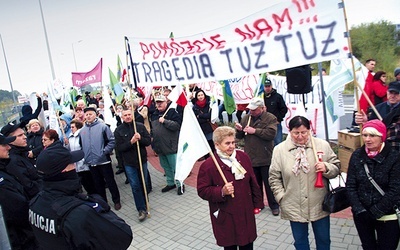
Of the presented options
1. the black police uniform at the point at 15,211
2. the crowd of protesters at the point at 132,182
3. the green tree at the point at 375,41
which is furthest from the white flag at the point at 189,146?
the green tree at the point at 375,41

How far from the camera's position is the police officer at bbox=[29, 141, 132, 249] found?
2010 millimetres

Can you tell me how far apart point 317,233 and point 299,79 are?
8.55 feet

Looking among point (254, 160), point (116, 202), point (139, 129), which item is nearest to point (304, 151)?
point (254, 160)

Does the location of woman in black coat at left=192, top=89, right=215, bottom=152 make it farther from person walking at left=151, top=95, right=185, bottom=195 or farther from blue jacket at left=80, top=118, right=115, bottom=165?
blue jacket at left=80, top=118, right=115, bottom=165

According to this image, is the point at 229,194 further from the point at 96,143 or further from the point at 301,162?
the point at 96,143

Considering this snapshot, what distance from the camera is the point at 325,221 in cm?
330

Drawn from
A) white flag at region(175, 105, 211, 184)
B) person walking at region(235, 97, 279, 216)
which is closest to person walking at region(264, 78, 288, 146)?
person walking at region(235, 97, 279, 216)

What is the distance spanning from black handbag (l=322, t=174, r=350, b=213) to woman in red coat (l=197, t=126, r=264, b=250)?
0.76 metres

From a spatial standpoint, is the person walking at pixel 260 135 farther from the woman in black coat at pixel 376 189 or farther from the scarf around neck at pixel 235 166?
the woman in black coat at pixel 376 189

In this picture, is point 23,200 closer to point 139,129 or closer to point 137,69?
point 137,69

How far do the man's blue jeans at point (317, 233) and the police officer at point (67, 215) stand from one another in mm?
1985

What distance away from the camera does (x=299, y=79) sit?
16.6 ft

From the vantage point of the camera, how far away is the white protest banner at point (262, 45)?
3014mm

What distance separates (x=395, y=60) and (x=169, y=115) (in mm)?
28754
